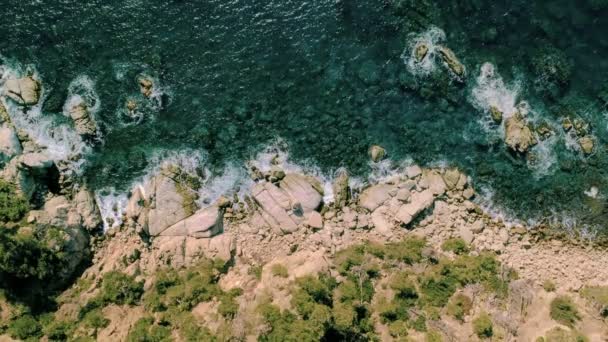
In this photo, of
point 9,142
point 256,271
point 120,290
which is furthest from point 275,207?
point 9,142

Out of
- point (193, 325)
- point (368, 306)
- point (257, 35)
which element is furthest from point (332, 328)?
point (257, 35)

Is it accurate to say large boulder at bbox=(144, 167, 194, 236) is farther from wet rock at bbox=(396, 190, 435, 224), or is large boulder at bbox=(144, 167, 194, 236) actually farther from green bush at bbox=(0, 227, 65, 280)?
wet rock at bbox=(396, 190, 435, 224)

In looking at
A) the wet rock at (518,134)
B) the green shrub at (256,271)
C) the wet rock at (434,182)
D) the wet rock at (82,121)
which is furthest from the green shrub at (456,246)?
the wet rock at (82,121)

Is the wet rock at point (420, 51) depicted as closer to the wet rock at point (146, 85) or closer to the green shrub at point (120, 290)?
the wet rock at point (146, 85)

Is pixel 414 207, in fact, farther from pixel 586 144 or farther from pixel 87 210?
pixel 87 210

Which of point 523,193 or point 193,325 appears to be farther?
point 523,193

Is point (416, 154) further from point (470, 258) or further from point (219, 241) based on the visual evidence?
point (219, 241)
